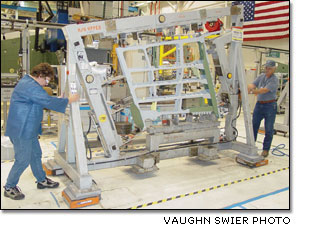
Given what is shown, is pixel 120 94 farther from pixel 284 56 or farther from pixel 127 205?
pixel 284 56

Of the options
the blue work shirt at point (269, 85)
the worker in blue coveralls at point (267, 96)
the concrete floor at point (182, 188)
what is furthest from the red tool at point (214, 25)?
the concrete floor at point (182, 188)

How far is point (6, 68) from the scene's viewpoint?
8.17 meters

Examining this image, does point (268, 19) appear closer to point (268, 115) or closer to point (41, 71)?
point (268, 115)

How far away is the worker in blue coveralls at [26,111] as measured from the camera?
3566 millimetres

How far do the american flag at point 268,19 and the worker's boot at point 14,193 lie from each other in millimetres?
10575

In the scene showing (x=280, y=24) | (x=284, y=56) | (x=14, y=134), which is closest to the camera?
(x=14, y=134)

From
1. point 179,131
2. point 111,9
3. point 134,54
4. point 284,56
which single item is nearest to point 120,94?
point 134,54

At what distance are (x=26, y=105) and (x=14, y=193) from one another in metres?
1.17

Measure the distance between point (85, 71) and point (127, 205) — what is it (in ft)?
6.29

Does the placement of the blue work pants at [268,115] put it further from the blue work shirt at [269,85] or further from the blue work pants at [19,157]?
the blue work pants at [19,157]

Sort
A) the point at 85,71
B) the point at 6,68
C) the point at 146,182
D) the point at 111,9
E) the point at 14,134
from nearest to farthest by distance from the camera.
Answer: the point at 14,134, the point at 85,71, the point at 146,182, the point at 111,9, the point at 6,68

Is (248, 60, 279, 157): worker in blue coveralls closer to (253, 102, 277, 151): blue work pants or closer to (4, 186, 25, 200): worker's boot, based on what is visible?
(253, 102, 277, 151): blue work pants

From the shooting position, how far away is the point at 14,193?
377 cm

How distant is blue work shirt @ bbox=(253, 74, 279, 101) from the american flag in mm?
6646
